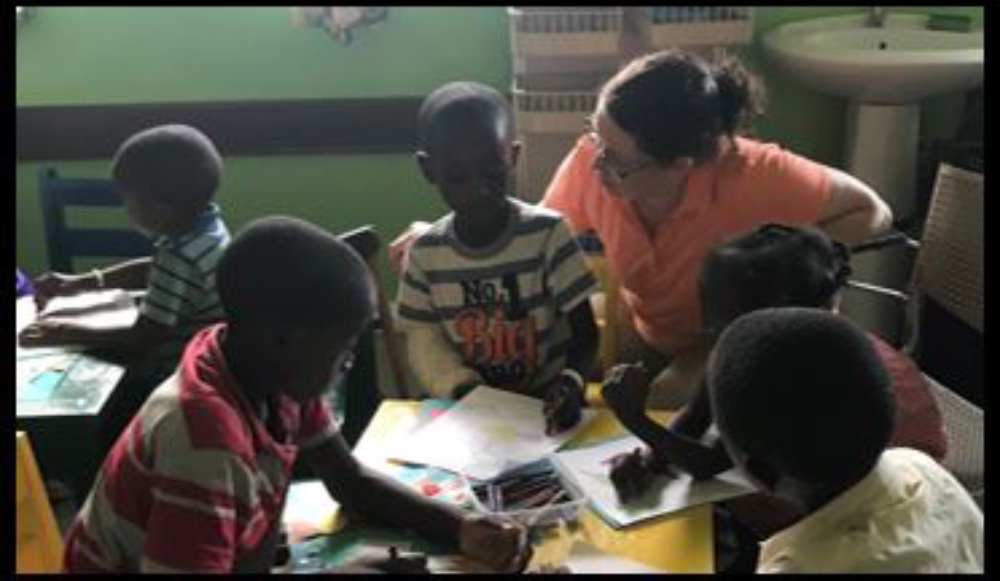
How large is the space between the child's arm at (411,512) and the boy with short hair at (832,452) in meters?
0.31

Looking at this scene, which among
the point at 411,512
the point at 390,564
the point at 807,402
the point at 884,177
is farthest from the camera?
the point at 884,177

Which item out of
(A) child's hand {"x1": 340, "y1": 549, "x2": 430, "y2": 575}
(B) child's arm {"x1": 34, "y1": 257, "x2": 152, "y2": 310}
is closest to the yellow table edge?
(A) child's hand {"x1": 340, "y1": 549, "x2": 430, "y2": 575}

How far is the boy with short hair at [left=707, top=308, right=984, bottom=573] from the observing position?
1.00 metres

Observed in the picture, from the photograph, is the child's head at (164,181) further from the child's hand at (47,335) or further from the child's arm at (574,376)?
the child's arm at (574,376)

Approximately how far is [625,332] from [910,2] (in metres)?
1.62

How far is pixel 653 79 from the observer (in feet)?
5.96

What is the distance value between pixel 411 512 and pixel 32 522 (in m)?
0.53

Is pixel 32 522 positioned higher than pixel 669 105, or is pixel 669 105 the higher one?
pixel 669 105

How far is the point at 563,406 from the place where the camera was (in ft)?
5.05

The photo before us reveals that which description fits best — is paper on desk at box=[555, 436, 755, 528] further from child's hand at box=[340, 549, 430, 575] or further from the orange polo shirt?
the orange polo shirt

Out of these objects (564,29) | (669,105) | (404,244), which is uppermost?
(564,29)

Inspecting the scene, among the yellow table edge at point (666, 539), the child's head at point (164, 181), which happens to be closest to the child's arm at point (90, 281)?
the child's head at point (164, 181)

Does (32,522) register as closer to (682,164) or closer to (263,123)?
(682,164)

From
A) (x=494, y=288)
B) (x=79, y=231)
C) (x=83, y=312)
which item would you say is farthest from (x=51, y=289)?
(x=494, y=288)
